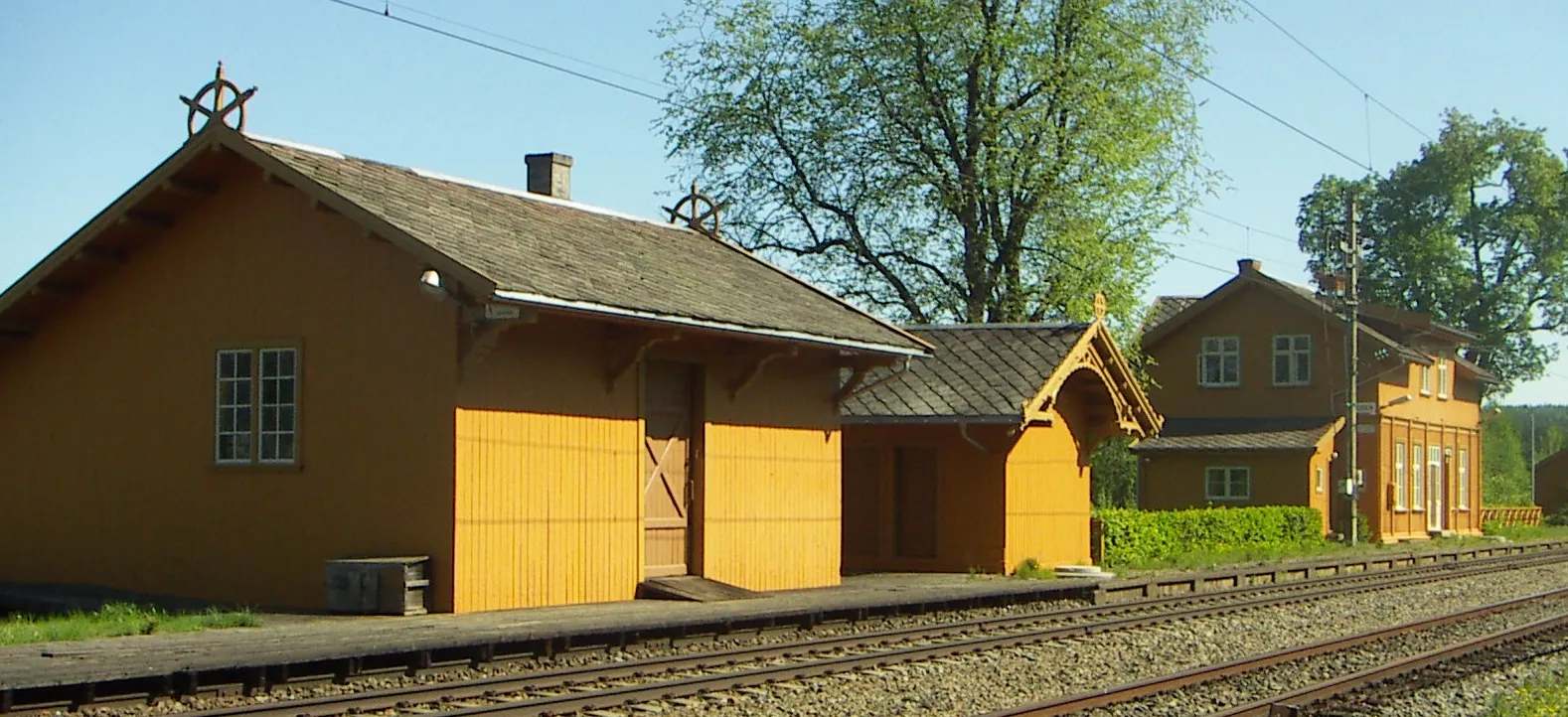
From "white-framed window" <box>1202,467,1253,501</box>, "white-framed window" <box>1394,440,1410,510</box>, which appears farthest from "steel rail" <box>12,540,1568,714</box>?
"white-framed window" <box>1394,440,1410,510</box>

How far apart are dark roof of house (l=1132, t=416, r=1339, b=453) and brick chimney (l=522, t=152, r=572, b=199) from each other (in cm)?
2518

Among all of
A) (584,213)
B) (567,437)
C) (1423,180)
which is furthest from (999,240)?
(1423,180)

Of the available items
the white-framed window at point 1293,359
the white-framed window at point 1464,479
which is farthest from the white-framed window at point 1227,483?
the white-framed window at point 1464,479

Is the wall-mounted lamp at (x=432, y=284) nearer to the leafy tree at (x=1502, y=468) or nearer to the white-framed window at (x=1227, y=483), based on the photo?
the white-framed window at (x=1227, y=483)

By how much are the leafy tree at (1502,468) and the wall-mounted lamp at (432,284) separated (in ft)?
197

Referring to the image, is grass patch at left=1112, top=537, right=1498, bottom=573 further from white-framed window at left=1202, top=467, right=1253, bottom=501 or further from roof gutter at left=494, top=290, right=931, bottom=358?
roof gutter at left=494, top=290, right=931, bottom=358

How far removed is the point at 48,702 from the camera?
32.6ft

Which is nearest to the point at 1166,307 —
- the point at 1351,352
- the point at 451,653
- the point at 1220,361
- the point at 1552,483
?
the point at 1220,361

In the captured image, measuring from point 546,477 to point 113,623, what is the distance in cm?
416

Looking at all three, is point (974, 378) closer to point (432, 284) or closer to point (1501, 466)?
point (432, 284)

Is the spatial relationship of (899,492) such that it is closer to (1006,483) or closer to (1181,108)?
(1006,483)

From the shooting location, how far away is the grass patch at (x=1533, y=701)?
37.0ft

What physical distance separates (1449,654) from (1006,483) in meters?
9.23

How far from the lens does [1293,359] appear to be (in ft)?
149
